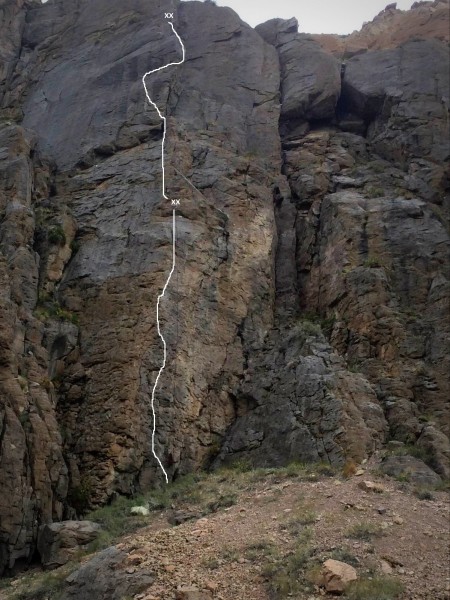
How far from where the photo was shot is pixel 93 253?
22250 millimetres

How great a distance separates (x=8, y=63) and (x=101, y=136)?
392 inches

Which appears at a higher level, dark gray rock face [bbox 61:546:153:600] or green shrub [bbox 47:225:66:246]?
green shrub [bbox 47:225:66:246]

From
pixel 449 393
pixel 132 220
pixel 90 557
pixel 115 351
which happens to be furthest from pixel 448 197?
pixel 90 557

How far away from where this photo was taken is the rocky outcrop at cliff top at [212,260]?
17812 millimetres

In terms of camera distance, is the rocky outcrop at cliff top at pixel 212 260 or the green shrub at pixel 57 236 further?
the green shrub at pixel 57 236

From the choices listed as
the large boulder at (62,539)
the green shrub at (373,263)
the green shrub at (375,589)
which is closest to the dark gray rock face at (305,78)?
the green shrub at (373,263)

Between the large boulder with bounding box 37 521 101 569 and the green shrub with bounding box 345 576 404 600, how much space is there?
20.2 feet

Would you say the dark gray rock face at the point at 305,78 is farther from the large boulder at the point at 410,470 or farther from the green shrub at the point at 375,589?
the green shrub at the point at 375,589

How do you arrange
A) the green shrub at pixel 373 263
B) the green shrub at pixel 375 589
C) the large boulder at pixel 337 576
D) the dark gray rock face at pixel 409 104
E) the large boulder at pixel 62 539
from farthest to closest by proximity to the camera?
1. the dark gray rock face at pixel 409 104
2. the green shrub at pixel 373 263
3. the large boulder at pixel 62 539
4. the large boulder at pixel 337 576
5. the green shrub at pixel 375 589

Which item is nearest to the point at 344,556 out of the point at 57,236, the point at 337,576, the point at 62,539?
the point at 337,576

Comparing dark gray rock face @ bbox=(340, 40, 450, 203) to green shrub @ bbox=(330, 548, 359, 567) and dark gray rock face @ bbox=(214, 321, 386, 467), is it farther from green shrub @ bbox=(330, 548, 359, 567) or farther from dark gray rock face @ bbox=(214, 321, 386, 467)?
green shrub @ bbox=(330, 548, 359, 567)

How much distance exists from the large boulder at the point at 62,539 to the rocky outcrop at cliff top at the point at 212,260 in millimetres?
573

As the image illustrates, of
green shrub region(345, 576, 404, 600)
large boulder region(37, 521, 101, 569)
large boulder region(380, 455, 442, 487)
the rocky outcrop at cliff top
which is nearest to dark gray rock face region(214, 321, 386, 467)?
the rocky outcrop at cliff top

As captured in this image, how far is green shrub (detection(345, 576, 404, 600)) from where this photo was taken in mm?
10547
